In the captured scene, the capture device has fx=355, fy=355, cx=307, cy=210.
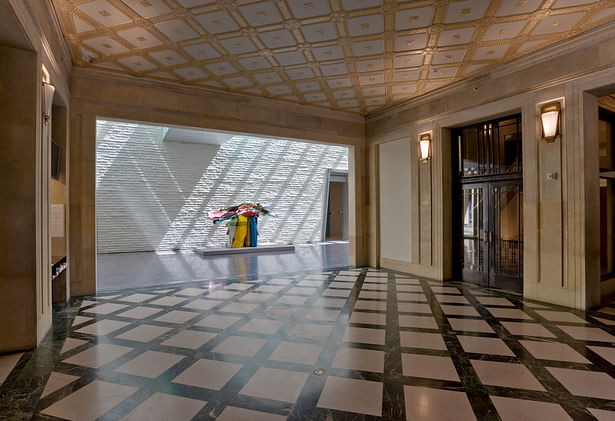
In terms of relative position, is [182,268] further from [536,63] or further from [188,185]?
[536,63]

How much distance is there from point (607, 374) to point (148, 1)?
5137 mm

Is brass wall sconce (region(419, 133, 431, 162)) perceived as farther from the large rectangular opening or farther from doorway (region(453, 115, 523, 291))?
the large rectangular opening

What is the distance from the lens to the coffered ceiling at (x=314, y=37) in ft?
12.0

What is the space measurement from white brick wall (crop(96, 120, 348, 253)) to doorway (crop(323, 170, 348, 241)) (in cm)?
156

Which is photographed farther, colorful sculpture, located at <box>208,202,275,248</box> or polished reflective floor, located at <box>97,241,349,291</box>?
colorful sculpture, located at <box>208,202,275,248</box>

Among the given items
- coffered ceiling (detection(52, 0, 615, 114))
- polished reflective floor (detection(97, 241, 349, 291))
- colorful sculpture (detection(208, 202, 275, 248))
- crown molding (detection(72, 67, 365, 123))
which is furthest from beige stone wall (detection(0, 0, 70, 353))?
colorful sculpture (detection(208, 202, 275, 248))

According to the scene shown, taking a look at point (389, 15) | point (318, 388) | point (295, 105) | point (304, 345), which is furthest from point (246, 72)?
point (318, 388)

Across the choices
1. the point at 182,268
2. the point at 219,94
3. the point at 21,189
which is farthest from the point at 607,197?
the point at 182,268

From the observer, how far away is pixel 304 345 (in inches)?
128

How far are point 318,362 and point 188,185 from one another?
395 inches

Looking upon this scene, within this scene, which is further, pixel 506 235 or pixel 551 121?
pixel 506 235

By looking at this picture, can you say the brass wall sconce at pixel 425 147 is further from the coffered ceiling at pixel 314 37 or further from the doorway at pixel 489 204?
the coffered ceiling at pixel 314 37

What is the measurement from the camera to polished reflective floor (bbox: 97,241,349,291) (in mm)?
6477

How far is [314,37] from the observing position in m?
4.35
